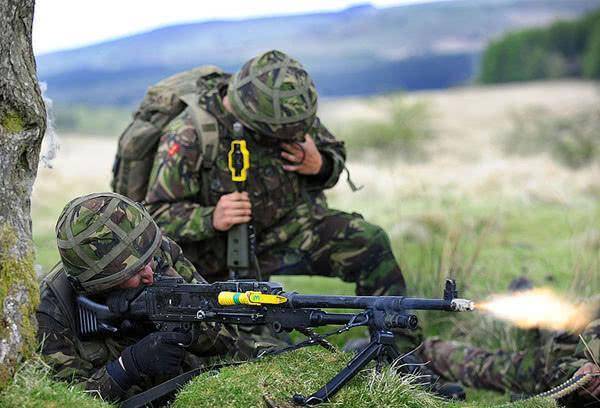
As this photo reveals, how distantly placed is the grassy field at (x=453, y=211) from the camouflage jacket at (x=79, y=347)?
463mm

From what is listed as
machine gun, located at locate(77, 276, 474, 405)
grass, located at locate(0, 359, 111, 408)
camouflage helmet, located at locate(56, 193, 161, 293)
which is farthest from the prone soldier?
grass, located at locate(0, 359, 111, 408)

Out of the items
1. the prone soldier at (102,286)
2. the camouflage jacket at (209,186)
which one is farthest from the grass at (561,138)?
the prone soldier at (102,286)

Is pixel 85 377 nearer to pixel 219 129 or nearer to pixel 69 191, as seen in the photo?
pixel 219 129

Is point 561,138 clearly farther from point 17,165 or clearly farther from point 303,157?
point 17,165

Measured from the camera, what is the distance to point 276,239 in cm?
729

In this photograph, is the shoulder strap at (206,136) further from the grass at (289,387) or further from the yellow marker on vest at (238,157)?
the grass at (289,387)

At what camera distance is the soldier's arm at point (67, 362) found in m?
4.72

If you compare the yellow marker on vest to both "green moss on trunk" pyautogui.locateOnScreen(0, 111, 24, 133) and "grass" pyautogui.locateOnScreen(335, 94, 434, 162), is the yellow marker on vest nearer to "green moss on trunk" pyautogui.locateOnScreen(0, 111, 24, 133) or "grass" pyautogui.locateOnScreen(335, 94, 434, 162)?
"green moss on trunk" pyautogui.locateOnScreen(0, 111, 24, 133)

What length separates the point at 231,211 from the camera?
6.73 meters

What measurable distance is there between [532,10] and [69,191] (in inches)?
5428

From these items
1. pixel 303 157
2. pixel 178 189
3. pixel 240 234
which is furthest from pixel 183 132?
pixel 303 157

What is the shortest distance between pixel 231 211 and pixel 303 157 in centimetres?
86

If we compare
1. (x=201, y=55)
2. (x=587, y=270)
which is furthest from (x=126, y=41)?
(x=587, y=270)

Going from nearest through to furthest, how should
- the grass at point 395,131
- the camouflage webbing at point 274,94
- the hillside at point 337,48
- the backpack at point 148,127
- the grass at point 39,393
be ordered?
1. the grass at point 39,393
2. the camouflage webbing at point 274,94
3. the backpack at point 148,127
4. the grass at point 395,131
5. the hillside at point 337,48
